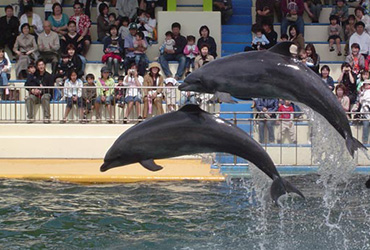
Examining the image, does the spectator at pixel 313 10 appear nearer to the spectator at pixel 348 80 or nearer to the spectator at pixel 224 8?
the spectator at pixel 224 8

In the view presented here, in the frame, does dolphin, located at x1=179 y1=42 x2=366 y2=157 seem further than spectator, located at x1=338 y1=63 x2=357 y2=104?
No

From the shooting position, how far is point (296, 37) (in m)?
22.3

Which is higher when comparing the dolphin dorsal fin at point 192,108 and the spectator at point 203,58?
the spectator at point 203,58

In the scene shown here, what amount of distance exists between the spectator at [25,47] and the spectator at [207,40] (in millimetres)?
4325

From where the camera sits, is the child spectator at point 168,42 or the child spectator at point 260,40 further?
the child spectator at point 260,40

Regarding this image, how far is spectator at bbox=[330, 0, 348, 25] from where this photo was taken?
23797 mm

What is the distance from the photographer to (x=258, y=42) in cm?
2209

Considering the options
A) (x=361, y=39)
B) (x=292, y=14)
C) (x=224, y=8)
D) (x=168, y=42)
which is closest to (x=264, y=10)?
(x=292, y=14)

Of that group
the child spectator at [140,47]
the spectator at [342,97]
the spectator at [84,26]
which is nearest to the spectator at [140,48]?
the child spectator at [140,47]

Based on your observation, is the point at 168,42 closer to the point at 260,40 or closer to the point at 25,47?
the point at 260,40

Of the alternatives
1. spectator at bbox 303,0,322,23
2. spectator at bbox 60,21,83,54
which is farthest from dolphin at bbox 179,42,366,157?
spectator at bbox 303,0,322,23

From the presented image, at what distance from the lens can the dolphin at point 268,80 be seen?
779 cm

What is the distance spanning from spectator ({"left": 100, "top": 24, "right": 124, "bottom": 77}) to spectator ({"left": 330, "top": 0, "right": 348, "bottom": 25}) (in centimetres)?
623

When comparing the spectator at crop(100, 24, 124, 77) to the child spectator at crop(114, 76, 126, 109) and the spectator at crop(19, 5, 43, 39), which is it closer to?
the spectator at crop(19, 5, 43, 39)
